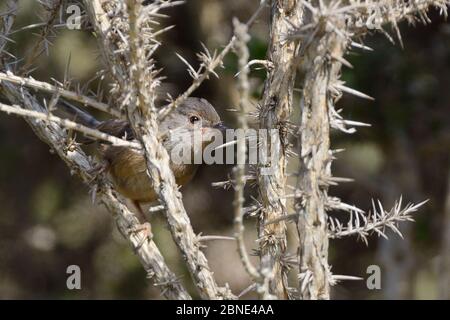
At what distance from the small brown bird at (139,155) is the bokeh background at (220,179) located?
205 centimetres

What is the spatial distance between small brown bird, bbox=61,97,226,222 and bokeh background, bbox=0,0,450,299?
2049mm

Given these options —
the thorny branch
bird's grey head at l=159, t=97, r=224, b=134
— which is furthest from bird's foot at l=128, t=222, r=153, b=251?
bird's grey head at l=159, t=97, r=224, b=134

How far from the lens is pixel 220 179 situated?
8734 millimetres

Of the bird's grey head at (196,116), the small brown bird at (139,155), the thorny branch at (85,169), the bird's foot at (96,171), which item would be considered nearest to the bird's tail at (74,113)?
the small brown bird at (139,155)

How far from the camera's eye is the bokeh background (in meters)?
7.82

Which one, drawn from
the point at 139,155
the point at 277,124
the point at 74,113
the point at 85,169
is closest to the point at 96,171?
the point at 85,169

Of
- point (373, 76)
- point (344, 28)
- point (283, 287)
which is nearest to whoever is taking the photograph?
point (344, 28)

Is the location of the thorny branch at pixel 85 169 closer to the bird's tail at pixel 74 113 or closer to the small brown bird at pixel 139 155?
the small brown bird at pixel 139 155

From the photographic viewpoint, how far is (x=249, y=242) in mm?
8023
